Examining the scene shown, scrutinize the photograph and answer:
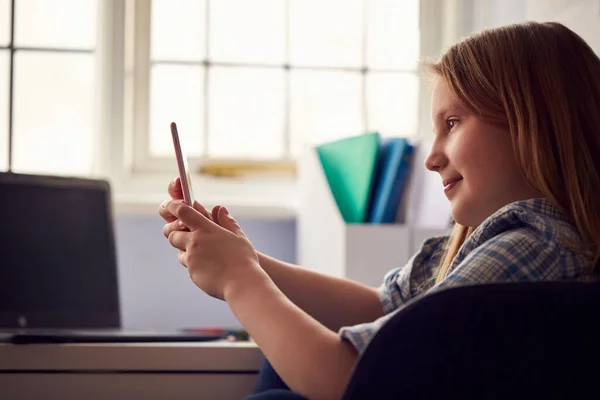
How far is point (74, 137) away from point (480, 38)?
4.56 feet

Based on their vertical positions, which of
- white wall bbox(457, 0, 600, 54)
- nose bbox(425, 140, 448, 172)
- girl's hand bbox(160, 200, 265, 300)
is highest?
white wall bbox(457, 0, 600, 54)

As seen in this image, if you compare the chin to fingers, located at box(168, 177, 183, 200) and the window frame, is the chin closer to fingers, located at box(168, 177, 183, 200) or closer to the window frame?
fingers, located at box(168, 177, 183, 200)

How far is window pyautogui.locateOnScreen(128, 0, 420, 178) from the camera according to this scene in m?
2.17

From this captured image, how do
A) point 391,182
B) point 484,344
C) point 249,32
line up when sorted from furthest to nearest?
1. point 249,32
2. point 391,182
3. point 484,344

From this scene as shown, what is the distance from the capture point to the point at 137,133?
2.15 meters

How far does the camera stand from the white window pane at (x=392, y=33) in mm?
2252

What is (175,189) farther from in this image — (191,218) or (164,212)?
(191,218)

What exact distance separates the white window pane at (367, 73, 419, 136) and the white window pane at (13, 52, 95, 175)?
31.0 inches

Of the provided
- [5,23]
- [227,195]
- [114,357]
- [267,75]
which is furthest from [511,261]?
[5,23]

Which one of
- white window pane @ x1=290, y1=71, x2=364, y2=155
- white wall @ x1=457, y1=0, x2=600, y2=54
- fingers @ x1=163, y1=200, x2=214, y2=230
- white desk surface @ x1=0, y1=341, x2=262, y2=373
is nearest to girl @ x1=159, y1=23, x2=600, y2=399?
fingers @ x1=163, y1=200, x2=214, y2=230

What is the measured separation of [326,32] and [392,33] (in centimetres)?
19

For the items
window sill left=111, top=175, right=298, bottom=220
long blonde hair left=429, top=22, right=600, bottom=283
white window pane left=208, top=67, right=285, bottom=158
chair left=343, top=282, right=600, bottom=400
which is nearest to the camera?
chair left=343, top=282, right=600, bottom=400

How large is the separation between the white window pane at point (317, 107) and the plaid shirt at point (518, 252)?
1.33 metres

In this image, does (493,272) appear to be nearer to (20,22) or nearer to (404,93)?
(404,93)
